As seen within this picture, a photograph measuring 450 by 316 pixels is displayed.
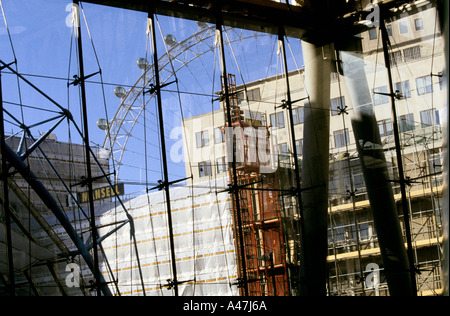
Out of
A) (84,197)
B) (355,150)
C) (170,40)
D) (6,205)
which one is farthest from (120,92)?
(355,150)

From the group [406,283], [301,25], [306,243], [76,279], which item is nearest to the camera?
[76,279]

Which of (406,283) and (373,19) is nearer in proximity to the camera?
(406,283)

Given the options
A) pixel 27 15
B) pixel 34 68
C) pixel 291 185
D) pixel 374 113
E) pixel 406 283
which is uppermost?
pixel 27 15

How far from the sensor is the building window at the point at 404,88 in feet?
29.1

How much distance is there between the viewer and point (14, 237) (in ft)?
25.6

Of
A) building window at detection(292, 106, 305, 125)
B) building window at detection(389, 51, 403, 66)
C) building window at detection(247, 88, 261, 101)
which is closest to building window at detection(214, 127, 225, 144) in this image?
building window at detection(247, 88, 261, 101)

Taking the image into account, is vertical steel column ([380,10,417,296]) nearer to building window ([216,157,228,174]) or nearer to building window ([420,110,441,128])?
building window ([420,110,441,128])

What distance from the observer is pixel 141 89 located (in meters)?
8.52

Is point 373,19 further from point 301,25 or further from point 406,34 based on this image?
point 301,25

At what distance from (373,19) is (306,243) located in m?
3.80

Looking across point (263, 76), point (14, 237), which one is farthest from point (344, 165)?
point (14, 237)

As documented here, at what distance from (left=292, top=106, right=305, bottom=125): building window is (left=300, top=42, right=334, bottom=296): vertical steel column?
7cm

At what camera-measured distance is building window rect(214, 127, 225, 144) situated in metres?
8.89

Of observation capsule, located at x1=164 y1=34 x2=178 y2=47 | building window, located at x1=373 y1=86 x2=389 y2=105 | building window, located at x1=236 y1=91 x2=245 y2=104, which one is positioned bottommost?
building window, located at x1=373 y1=86 x2=389 y2=105
